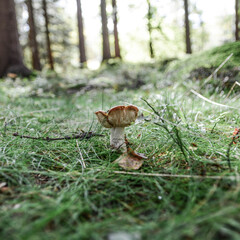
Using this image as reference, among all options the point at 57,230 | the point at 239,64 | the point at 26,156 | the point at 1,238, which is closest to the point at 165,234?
the point at 57,230

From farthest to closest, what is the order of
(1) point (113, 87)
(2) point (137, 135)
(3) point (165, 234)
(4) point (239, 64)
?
(1) point (113, 87)
(4) point (239, 64)
(2) point (137, 135)
(3) point (165, 234)

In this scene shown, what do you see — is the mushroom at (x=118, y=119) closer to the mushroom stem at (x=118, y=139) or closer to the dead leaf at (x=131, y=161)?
the mushroom stem at (x=118, y=139)

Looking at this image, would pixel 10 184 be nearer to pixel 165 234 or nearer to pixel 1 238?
pixel 1 238

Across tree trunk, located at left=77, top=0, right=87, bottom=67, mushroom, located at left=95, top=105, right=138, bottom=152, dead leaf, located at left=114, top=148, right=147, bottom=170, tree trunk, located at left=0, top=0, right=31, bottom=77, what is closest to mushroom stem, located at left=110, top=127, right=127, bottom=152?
mushroom, located at left=95, top=105, right=138, bottom=152

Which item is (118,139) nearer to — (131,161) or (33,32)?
(131,161)

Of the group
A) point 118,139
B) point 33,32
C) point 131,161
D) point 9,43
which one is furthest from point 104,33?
point 131,161

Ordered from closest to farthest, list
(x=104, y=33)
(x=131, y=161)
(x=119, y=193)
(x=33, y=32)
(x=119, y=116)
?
(x=119, y=193), (x=131, y=161), (x=119, y=116), (x=104, y=33), (x=33, y=32)
